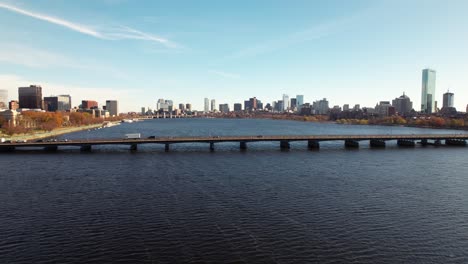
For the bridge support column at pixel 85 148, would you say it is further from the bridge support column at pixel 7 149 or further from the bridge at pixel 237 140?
the bridge support column at pixel 7 149

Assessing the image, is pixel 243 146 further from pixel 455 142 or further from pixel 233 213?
pixel 455 142

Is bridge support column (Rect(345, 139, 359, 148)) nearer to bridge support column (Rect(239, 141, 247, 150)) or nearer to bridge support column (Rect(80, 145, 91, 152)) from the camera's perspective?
bridge support column (Rect(239, 141, 247, 150))

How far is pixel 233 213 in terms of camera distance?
38.6 meters

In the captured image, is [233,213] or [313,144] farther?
[313,144]

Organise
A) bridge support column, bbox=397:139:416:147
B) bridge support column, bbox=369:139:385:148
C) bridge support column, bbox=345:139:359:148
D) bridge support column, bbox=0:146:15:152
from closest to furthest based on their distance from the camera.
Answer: bridge support column, bbox=0:146:15:152
bridge support column, bbox=345:139:359:148
bridge support column, bbox=369:139:385:148
bridge support column, bbox=397:139:416:147

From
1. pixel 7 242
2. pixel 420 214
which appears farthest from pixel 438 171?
pixel 7 242

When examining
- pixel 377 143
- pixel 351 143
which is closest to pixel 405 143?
pixel 377 143

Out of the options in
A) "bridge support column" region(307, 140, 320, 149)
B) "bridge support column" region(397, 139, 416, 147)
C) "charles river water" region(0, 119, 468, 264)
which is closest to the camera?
"charles river water" region(0, 119, 468, 264)

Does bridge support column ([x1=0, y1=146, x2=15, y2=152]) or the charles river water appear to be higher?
bridge support column ([x1=0, y1=146, x2=15, y2=152])

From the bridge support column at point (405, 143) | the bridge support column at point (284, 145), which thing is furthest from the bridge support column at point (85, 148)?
the bridge support column at point (405, 143)

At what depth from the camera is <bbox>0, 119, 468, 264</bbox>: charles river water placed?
94.1 feet

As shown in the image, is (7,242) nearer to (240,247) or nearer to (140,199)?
(140,199)

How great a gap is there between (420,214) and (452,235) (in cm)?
596

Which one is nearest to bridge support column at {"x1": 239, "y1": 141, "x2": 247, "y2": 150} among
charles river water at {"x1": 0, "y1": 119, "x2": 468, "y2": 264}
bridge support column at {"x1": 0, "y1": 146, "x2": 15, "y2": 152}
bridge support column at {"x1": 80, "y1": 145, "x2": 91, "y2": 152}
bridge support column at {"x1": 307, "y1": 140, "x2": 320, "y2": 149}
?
bridge support column at {"x1": 307, "y1": 140, "x2": 320, "y2": 149}
